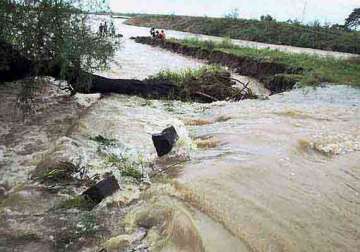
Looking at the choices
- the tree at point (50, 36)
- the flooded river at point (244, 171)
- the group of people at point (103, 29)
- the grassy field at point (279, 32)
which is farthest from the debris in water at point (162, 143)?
the grassy field at point (279, 32)

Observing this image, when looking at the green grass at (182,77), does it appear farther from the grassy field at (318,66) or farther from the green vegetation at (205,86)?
the grassy field at (318,66)

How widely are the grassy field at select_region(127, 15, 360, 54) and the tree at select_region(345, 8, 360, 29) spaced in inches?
43.5

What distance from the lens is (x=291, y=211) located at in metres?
5.85

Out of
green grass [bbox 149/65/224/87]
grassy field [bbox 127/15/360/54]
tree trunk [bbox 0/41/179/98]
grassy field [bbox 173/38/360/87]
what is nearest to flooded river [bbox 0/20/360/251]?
tree trunk [bbox 0/41/179/98]

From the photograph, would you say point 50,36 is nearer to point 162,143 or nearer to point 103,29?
point 103,29

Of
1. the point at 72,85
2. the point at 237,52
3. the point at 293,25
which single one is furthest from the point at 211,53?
the point at 293,25

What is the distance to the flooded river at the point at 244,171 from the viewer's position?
5246 mm

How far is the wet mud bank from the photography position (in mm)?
18172

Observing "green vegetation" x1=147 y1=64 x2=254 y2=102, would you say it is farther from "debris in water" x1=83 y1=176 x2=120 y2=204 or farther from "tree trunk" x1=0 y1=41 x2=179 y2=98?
"debris in water" x1=83 y1=176 x2=120 y2=204

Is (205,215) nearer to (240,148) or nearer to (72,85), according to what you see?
(240,148)

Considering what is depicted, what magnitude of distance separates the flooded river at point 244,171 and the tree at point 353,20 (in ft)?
117

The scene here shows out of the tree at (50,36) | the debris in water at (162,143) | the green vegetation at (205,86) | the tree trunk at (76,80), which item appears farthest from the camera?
the green vegetation at (205,86)

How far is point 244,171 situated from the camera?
7000 mm

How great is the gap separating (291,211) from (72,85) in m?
8.76
